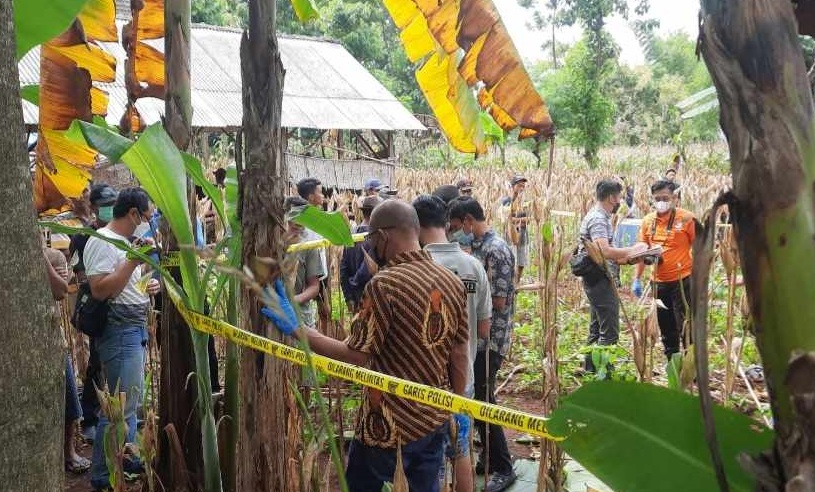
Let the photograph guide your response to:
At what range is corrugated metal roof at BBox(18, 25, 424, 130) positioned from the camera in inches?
408

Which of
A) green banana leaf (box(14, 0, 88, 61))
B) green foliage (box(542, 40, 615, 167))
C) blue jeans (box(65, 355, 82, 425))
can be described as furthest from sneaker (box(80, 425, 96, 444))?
green foliage (box(542, 40, 615, 167))

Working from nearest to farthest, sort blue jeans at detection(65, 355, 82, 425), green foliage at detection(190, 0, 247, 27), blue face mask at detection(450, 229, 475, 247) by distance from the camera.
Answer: blue jeans at detection(65, 355, 82, 425) < blue face mask at detection(450, 229, 475, 247) < green foliage at detection(190, 0, 247, 27)

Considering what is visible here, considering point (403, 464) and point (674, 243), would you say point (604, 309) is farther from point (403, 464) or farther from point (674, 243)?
point (403, 464)

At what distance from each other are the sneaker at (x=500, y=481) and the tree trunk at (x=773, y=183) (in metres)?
3.11

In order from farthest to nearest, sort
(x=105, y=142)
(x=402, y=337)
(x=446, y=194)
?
(x=446, y=194) < (x=402, y=337) < (x=105, y=142)

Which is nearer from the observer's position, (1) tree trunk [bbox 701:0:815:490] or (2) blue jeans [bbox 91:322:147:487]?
(1) tree trunk [bbox 701:0:815:490]

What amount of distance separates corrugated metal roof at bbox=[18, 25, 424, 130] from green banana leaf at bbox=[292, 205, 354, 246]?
292 inches

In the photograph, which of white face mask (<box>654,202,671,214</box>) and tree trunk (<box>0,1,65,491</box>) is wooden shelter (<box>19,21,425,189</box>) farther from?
tree trunk (<box>0,1,65,491</box>)

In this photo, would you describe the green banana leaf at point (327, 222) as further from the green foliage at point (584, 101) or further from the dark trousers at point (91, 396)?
the green foliage at point (584, 101)

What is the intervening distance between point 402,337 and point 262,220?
645mm

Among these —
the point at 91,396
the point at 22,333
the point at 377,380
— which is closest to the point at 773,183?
Result: the point at 22,333

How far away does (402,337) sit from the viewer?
2.56 meters

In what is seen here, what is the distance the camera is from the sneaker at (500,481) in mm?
3852

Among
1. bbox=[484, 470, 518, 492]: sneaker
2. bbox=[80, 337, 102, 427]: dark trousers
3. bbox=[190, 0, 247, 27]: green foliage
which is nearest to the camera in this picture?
bbox=[484, 470, 518, 492]: sneaker
